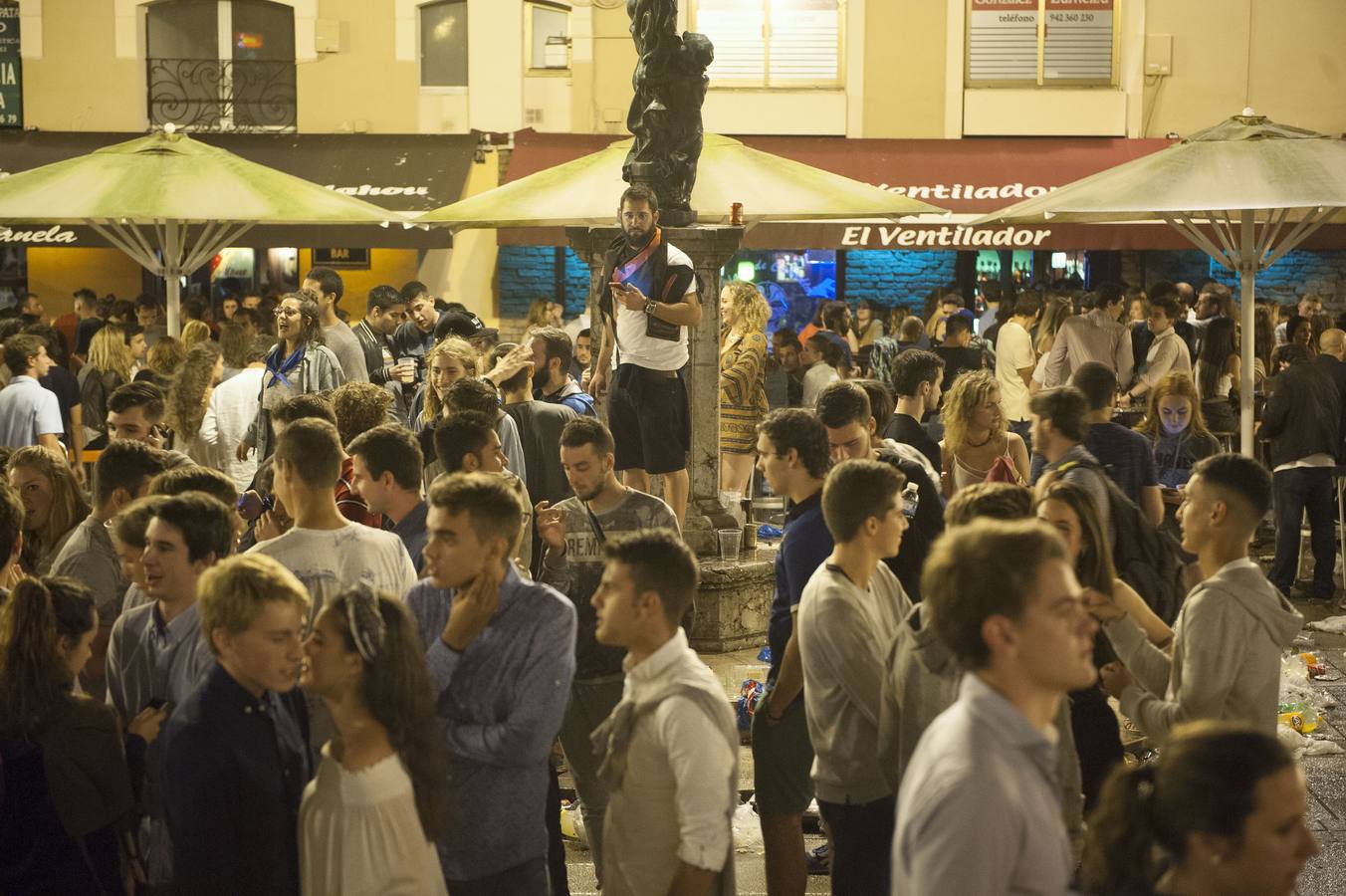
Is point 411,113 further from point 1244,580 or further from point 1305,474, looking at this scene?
point 1244,580

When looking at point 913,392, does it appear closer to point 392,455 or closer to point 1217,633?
point 392,455

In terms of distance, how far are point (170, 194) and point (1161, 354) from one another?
25.2 ft

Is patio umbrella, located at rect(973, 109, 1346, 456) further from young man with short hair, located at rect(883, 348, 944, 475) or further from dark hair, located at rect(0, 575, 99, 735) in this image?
dark hair, located at rect(0, 575, 99, 735)

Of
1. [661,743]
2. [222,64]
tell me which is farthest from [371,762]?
[222,64]

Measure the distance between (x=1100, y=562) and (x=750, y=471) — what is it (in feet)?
24.2

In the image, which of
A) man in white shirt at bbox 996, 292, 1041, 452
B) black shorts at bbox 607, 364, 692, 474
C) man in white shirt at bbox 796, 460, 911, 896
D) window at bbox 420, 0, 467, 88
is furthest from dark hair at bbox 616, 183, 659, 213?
window at bbox 420, 0, 467, 88

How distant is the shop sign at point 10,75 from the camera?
2048cm

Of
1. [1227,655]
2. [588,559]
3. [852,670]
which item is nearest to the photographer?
[1227,655]

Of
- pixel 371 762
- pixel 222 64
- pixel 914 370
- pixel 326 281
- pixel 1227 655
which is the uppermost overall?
pixel 222 64

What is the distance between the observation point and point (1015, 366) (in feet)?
45.7

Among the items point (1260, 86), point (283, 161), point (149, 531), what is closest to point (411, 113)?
point (283, 161)

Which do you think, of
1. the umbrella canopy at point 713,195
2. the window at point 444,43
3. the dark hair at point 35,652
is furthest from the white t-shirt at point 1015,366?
the dark hair at point 35,652

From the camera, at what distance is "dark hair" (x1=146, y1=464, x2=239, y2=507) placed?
550 cm

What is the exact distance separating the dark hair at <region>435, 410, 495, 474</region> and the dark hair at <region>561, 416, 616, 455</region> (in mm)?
351
